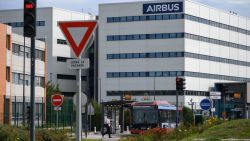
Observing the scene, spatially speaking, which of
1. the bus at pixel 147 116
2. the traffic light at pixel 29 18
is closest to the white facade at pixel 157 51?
the bus at pixel 147 116

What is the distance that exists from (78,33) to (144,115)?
4163 centimetres

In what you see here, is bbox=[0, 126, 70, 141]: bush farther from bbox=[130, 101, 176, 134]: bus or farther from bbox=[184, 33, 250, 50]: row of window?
bbox=[184, 33, 250, 50]: row of window

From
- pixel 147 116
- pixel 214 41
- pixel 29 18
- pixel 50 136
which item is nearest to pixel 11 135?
pixel 50 136

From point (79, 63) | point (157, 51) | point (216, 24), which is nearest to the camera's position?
point (79, 63)

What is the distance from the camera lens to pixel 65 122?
221ft

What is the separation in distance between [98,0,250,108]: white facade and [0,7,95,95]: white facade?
688 centimetres

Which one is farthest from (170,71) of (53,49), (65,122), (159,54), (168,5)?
(65,122)

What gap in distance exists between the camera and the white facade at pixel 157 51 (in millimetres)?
110938

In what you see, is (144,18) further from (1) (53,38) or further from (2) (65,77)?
(2) (65,77)

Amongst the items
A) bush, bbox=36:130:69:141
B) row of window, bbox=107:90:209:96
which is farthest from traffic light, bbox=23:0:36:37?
row of window, bbox=107:90:209:96

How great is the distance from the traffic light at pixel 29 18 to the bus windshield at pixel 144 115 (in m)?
38.5

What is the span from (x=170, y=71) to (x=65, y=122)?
45.8m

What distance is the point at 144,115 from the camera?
53.5 m

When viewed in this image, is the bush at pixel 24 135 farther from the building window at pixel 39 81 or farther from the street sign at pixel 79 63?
the building window at pixel 39 81
